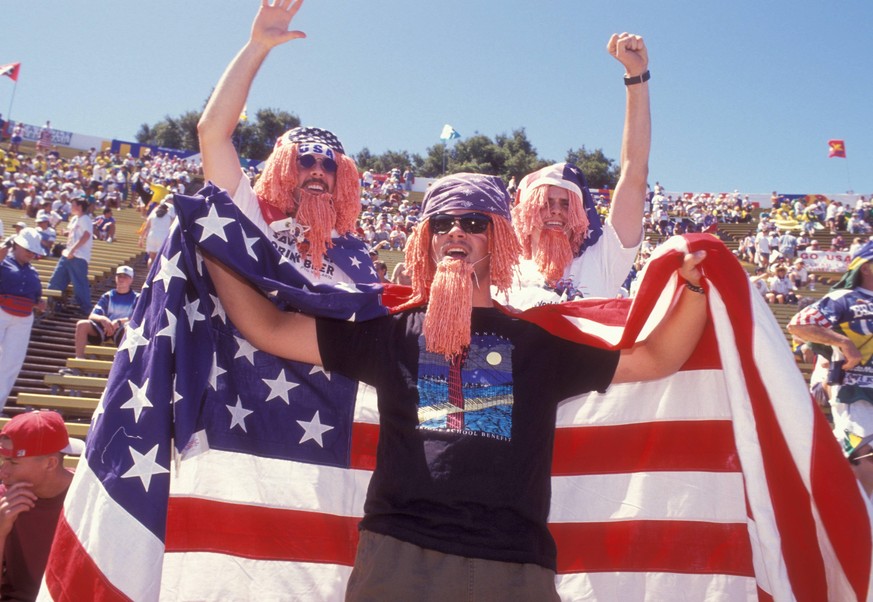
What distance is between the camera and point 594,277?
3.16 m

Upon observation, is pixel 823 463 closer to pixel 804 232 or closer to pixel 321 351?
pixel 321 351

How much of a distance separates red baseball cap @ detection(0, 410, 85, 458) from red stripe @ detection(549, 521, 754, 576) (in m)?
2.07

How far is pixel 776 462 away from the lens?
7.39ft

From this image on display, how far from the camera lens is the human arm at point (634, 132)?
2926 millimetres

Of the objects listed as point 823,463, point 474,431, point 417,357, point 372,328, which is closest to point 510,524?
point 474,431

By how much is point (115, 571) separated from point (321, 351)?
87 cm

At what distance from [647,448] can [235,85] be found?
1941 millimetres

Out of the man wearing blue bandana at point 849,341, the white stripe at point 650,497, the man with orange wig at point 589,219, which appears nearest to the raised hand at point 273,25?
the man with orange wig at point 589,219

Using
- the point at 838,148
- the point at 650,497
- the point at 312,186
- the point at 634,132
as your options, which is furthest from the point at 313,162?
the point at 838,148

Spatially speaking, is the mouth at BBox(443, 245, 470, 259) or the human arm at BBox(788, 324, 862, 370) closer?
the mouth at BBox(443, 245, 470, 259)

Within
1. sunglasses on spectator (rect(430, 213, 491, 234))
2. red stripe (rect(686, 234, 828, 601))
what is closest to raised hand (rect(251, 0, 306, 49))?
sunglasses on spectator (rect(430, 213, 491, 234))

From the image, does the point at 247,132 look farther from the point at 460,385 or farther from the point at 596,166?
the point at 460,385

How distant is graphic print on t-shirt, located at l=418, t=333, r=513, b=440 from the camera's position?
212 centimetres

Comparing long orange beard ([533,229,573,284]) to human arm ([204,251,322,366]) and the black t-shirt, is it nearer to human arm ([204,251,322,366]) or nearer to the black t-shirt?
the black t-shirt
